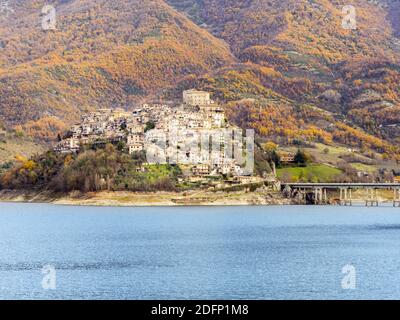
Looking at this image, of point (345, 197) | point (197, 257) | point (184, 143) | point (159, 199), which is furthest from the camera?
point (345, 197)

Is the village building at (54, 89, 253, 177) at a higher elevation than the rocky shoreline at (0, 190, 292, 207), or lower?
higher

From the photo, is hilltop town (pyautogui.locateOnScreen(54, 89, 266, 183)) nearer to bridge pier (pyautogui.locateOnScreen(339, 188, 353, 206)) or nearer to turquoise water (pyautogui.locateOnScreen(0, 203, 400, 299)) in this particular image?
bridge pier (pyautogui.locateOnScreen(339, 188, 353, 206))

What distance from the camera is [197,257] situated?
261ft

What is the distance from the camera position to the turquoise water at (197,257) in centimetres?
6212

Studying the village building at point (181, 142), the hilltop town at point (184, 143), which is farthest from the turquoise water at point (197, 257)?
the village building at point (181, 142)

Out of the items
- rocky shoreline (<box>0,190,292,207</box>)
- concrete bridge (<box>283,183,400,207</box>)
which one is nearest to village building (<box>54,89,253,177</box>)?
rocky shoreline (<box>0,190,292,207</box>)

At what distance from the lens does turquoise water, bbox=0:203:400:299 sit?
204 feet

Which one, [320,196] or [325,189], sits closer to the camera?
[320,196]

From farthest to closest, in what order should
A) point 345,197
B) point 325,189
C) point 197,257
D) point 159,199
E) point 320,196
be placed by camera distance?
point 325,189, point 345,197, point 320,196, point 159,199, point 197,257

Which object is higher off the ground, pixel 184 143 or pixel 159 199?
pixel 184 143

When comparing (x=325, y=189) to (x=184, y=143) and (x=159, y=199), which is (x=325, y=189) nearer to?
(x=184, y=143)

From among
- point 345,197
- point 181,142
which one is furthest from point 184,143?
point 345,197

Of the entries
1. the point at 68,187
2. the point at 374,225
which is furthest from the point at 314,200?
the point at 374,225
